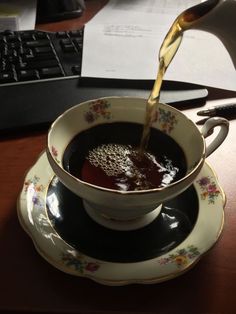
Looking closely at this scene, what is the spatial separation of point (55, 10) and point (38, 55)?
0.71 feet

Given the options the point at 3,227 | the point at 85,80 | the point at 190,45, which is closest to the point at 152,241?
the point at 3,227

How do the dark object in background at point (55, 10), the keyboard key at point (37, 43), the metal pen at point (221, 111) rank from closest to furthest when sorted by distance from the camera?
the metal pen at point (221, 111), the keyboard key at point (37, 43), the dark object in background at point (55, 10)

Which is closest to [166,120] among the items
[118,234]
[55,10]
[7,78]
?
[118,234]

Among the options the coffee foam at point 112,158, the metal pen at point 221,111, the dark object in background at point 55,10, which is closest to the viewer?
the coffee foam at point 112,158

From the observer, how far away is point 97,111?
0.49 metres

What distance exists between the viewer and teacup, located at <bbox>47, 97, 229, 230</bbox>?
0.37 metres

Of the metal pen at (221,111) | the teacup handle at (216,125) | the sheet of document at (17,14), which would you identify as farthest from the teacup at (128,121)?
the sheet of document at (17,14)

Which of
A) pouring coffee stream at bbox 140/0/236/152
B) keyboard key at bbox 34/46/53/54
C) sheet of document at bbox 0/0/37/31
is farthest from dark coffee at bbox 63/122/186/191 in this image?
sheet of document at bbox 0/0/37/31

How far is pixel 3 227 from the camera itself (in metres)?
0.42

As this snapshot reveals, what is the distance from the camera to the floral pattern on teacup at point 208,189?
17.7 inches

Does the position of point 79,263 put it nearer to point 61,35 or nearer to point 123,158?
point 123,158

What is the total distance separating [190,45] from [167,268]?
1.57 ft

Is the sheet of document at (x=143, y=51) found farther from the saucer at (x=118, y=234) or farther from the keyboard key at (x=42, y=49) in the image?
the saucer at (x=118, y=234)

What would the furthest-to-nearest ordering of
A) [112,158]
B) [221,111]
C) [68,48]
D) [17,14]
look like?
[17,14] → [68,48] → [221,111] → [112,158]
